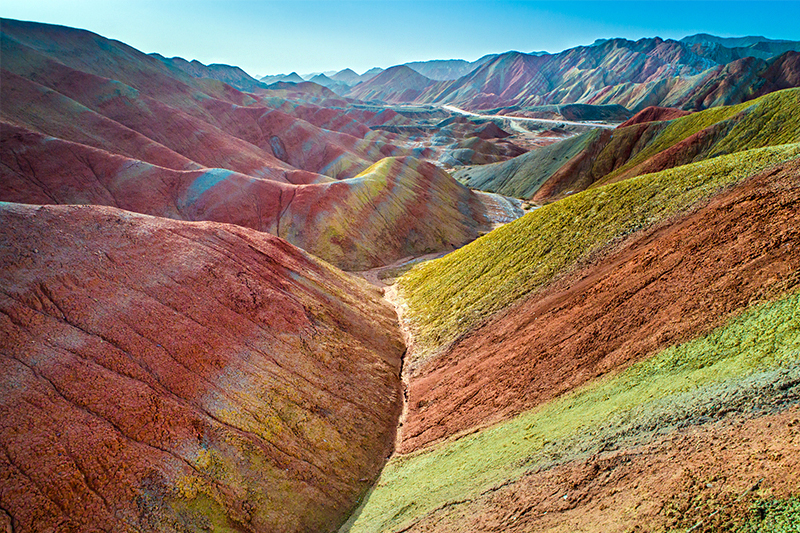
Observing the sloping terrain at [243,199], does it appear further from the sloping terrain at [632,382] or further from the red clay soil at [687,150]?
the red clay soil at [687,150]

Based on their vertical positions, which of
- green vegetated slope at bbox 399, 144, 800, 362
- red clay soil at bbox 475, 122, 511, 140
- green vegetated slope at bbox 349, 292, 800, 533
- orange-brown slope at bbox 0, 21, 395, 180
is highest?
orange-brown slope at bbox 0, 21, 395, 180

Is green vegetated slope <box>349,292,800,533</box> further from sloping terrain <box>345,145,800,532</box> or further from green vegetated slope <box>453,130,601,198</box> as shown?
green vegetated slope <box>453,130,601,198</box>

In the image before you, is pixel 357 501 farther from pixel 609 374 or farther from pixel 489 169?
pixel 489 169

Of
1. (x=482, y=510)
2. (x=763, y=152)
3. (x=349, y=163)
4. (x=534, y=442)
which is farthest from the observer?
(x=349, y=163)

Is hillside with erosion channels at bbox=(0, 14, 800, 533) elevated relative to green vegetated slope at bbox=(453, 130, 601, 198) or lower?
lower

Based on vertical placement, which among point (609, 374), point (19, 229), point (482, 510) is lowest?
point (482, 510)

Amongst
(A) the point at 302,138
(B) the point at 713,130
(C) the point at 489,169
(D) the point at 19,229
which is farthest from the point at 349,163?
(D) the point at 19,229

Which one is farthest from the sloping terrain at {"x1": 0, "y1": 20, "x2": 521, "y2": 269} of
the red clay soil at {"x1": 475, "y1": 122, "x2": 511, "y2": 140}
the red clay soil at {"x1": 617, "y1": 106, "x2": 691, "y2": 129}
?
the red clay soil at {"x1": 475, "y1": 122, "x2": 511, "y2": 140}
